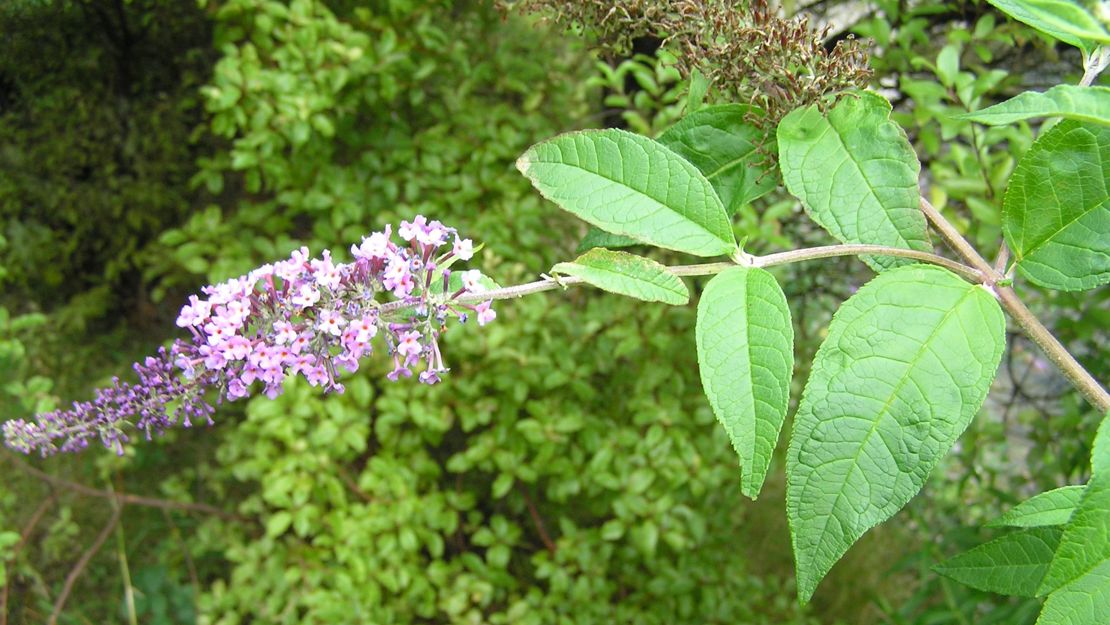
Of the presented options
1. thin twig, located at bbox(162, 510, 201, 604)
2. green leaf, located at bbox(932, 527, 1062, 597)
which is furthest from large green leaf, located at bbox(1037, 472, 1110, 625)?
thin twig, located at bbox(162, 510, 201, 604)

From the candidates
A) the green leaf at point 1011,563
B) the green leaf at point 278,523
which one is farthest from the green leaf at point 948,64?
the green leaf at point 278,523

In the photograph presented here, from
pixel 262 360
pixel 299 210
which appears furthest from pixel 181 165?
pixel 262 360

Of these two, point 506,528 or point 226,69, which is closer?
point 226,69

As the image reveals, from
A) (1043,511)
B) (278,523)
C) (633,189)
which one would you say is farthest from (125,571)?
(1043,511)

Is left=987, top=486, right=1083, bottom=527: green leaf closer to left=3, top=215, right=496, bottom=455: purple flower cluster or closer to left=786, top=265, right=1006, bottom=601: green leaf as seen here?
left=786, top=265, right=1006, bottom=601: green leaf

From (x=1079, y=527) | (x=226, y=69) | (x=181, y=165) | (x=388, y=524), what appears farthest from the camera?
(x=181, y=165)

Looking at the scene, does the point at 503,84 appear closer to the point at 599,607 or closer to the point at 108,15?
the point at 108,15
